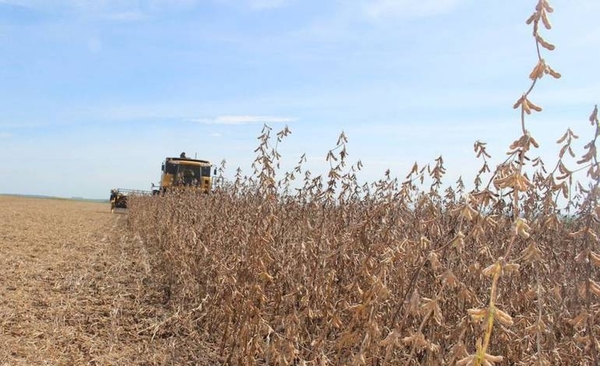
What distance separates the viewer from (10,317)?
500 cm

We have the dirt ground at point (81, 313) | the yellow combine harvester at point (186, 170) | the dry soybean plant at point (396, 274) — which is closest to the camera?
the dry soybean plant at point (396, 274)

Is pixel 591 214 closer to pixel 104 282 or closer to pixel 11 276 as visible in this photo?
pixel 104 282

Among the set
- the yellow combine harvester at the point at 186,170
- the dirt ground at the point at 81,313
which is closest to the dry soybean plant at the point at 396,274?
the dirt ground at the point at 81,313

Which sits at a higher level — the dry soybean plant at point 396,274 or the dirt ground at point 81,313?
the dry soybean plant at point 396,274

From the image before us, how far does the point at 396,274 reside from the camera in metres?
2.90

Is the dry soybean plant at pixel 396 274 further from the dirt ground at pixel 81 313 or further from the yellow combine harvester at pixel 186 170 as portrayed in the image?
the yellow combine harvester at pixel 186 170

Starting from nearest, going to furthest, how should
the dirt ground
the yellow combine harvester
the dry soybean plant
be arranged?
the dry soybean plant, the dirt ground, the yellow combine harvester

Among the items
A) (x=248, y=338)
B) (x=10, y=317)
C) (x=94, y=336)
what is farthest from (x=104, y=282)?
(x=248, y=338)

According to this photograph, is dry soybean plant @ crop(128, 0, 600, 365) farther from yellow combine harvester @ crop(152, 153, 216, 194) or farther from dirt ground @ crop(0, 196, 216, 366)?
yellow combine harvester @ crop(152, 153, 216, 194)

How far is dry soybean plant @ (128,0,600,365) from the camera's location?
5.36 ft

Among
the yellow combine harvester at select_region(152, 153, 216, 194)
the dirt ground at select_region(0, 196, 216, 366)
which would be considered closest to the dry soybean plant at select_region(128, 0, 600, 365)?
the dirt ground at select_region(0, 196, 216, 366)

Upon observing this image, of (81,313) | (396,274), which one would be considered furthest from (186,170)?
Answer: (396,274)

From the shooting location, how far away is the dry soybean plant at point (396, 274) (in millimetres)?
1633

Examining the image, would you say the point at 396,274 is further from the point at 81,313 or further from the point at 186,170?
the point at 186,170
